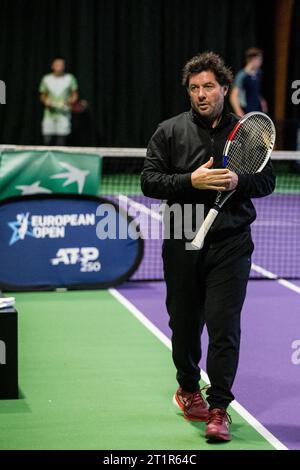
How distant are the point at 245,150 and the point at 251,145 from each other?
0.06 metres

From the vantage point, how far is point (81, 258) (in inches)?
375

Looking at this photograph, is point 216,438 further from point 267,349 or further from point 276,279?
point 276,279

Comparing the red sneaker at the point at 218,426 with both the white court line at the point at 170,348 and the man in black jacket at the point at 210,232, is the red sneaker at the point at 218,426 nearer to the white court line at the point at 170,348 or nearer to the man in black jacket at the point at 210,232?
the man in black jacket at the point at 210,232

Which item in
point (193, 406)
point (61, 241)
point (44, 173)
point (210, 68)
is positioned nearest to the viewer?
point (210, 68)

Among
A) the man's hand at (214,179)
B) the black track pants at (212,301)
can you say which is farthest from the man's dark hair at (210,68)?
the black track pants at (212,301)

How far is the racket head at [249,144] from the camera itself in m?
5.63

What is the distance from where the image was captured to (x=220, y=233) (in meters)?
5.65

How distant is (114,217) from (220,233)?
389 centimetres

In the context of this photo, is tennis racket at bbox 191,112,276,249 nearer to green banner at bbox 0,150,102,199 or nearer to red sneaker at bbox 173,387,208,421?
red sneaker at bbox 173,387,208,421

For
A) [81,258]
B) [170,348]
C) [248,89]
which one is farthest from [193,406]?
[248,89]

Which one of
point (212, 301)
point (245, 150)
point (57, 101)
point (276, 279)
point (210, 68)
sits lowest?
point (276, 279)

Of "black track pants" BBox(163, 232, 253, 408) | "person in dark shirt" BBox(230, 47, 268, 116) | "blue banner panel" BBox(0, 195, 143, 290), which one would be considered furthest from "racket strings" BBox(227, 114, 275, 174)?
"person in dark shirt" BBox(230, 47, 268, 116)

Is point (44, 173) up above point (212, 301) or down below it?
above
